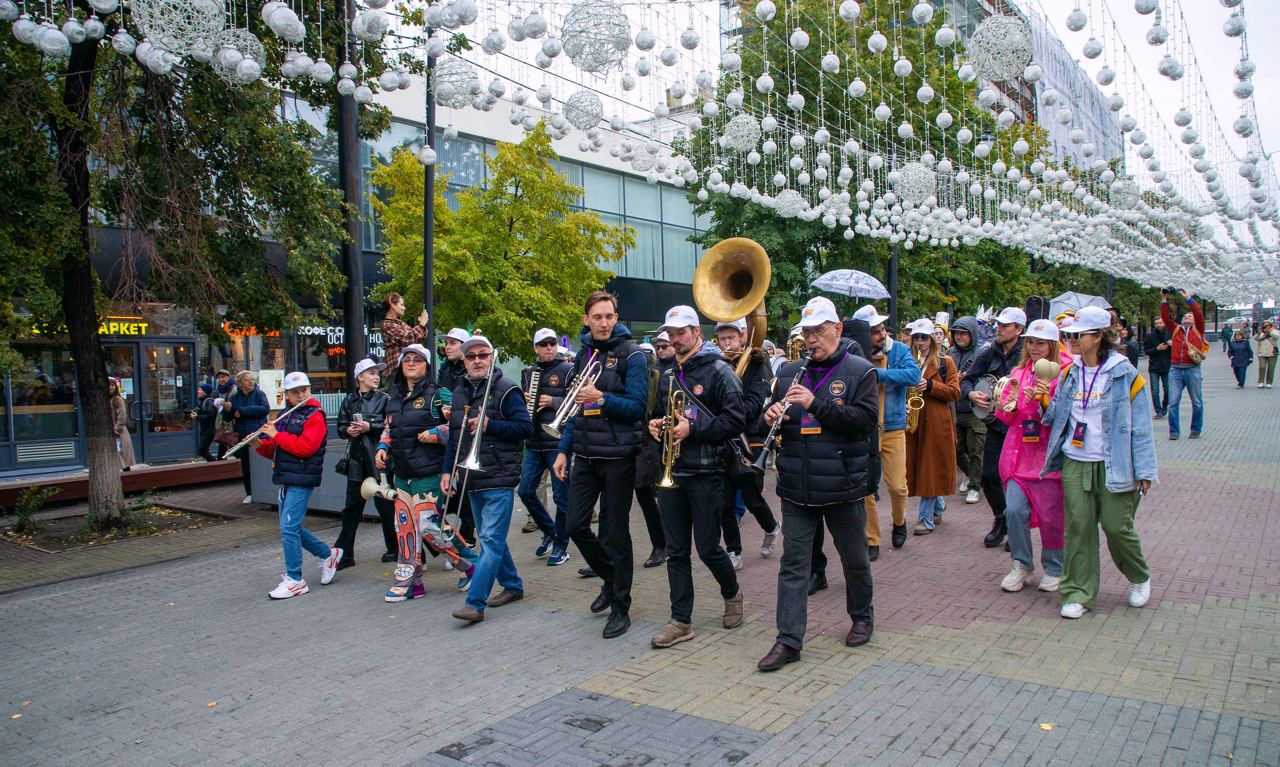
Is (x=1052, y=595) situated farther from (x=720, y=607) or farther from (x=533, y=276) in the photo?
(x=533, y=276)

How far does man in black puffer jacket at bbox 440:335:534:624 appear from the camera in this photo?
6.04 metres

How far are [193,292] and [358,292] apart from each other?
73.5 inches

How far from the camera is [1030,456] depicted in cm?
612

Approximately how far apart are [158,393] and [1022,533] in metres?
16.4

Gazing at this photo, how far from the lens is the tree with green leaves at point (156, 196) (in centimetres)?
897

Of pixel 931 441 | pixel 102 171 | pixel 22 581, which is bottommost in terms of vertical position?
pixel 22 581

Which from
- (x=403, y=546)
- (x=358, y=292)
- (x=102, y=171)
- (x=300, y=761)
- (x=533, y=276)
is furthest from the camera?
(x=533, y=276)

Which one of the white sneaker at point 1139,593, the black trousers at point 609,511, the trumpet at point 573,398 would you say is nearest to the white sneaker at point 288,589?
the black trousers at point 609,511

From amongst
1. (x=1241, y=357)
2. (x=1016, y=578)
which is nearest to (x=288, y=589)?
(x=1016, y=578)

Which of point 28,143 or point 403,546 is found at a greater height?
point 28,143

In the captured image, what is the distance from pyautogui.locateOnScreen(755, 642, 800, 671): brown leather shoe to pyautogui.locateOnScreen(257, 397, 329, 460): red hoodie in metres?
4.07

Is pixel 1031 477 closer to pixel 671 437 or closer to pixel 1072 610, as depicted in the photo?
pixel 1072 610

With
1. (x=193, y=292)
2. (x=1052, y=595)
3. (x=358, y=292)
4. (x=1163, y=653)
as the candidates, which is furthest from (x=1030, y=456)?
(x=193, y=292)

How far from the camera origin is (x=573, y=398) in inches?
229
